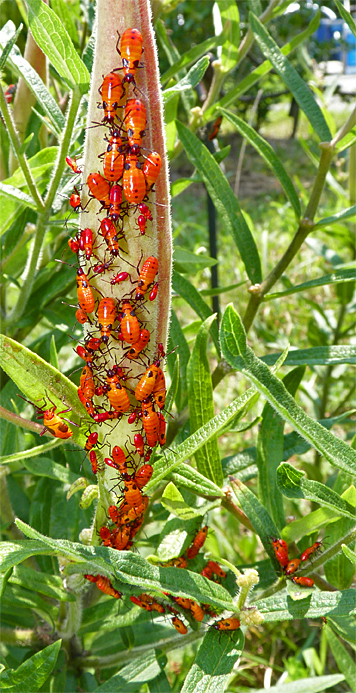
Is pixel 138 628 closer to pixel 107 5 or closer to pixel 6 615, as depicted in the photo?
pixel 6 615

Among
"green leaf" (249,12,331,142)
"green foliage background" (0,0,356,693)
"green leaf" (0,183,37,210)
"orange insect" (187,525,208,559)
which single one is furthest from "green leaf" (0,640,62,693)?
"green leaf" (249,12,331,142)

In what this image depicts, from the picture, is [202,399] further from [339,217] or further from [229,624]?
[339,217]

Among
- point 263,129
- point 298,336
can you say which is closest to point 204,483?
point 298,336

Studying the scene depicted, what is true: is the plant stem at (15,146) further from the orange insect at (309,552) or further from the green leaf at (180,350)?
the orange insect at (309,552)

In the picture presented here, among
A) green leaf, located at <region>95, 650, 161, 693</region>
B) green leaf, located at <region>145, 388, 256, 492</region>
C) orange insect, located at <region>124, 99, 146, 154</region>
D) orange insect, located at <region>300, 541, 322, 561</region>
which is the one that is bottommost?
Answer: green leaf, located at <region>95, 650, 161, 693</region>

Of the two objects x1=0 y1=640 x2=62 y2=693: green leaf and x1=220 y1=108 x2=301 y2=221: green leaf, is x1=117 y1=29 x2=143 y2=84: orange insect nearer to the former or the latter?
Result: x1=220 y1=108 x2=301 y2=221: green leaf

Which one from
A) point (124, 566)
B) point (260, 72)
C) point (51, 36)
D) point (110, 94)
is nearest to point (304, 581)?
point (124, 566)

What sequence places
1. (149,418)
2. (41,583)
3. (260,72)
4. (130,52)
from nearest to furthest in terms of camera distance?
(130,52), (149,418), (41,583), (260,72)
